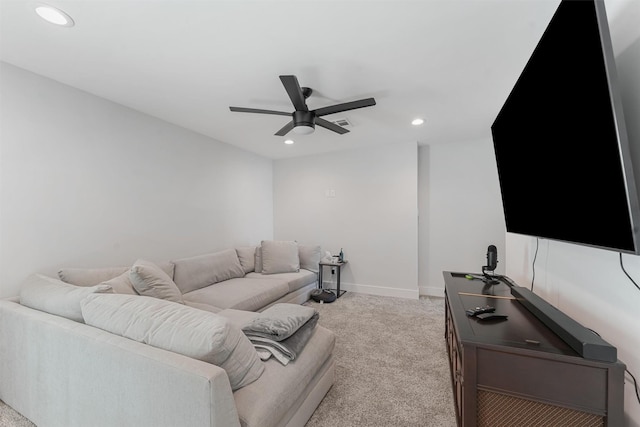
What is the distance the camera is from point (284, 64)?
6.45 ft

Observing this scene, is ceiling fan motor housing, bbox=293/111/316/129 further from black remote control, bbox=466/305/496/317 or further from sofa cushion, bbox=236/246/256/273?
sofa cushion, bbox=236/246/256/273

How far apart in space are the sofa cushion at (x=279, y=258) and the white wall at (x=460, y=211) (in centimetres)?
213

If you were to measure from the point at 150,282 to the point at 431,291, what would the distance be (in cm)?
393

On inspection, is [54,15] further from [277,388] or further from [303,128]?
[277,388]

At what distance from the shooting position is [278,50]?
1808mm

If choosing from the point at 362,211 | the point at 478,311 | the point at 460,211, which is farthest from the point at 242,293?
the point at 460,211

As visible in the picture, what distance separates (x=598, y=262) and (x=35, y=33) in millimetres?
3426

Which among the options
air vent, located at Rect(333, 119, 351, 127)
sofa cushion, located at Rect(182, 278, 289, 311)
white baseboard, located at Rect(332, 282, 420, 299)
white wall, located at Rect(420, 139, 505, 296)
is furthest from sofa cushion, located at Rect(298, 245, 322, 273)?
air vent, located at Rect(333, 119, 351, 127)

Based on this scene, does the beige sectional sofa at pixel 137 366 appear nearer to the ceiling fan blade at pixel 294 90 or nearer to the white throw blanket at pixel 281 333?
the white throw blanket at pixel 281 333

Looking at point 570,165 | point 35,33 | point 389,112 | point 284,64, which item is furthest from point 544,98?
point 35,33

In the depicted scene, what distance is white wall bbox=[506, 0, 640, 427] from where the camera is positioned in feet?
3.14

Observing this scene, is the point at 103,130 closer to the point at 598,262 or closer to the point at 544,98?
the point at 544,98

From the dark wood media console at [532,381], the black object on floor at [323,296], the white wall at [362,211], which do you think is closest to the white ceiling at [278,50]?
the white wall at [362,211]

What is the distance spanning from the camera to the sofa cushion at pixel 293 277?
352 centimetres
